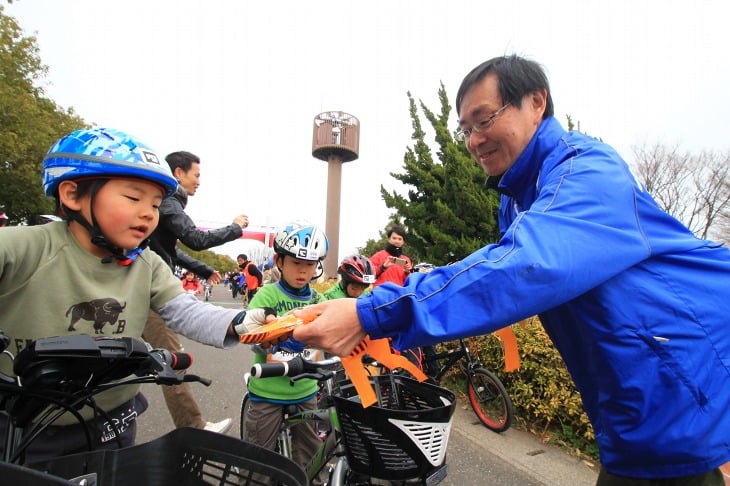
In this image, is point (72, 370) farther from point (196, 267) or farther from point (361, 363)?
point (196, 267)

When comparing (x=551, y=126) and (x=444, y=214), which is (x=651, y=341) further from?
(x=444, y=214)

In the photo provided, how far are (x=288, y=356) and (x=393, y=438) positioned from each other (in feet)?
4.26

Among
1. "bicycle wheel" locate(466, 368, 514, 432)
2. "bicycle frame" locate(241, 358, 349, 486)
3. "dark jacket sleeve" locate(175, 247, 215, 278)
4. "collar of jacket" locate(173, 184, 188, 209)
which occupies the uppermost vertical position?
"collar of jacket" locate(173, 184, 188, 209)

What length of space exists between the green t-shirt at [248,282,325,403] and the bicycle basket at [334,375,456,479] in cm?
82

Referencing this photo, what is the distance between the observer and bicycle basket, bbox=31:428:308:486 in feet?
3.30

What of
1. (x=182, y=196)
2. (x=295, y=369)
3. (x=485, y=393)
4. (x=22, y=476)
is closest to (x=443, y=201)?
(x=485, y=393)

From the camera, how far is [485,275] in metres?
1.02

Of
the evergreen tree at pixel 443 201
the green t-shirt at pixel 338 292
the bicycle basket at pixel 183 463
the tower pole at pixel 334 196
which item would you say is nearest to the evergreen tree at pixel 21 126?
the evergreen tree at pixel 443 201

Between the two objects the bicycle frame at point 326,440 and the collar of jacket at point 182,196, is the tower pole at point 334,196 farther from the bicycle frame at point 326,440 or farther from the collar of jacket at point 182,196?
the bicycle frame at point 326,440

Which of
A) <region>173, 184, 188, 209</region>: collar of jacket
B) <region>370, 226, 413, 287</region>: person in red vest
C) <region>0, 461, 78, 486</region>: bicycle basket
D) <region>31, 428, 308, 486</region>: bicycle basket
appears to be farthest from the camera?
<region>370, 226, 413, 287</region>: person in red vest

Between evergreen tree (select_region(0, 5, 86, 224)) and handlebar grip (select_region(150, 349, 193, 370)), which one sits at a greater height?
evergreen tree (select_region(0, 5, 86, 224))

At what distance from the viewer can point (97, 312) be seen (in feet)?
5.00

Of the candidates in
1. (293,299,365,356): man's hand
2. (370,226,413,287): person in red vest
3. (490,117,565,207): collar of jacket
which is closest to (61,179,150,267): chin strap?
(293,299,365,356): man's hand

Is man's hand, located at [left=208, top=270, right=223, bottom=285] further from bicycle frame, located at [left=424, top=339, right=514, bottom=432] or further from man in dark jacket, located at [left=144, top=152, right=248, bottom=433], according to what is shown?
bicycle frame, located at [left=424, top=339, right=514, bottom=432]
